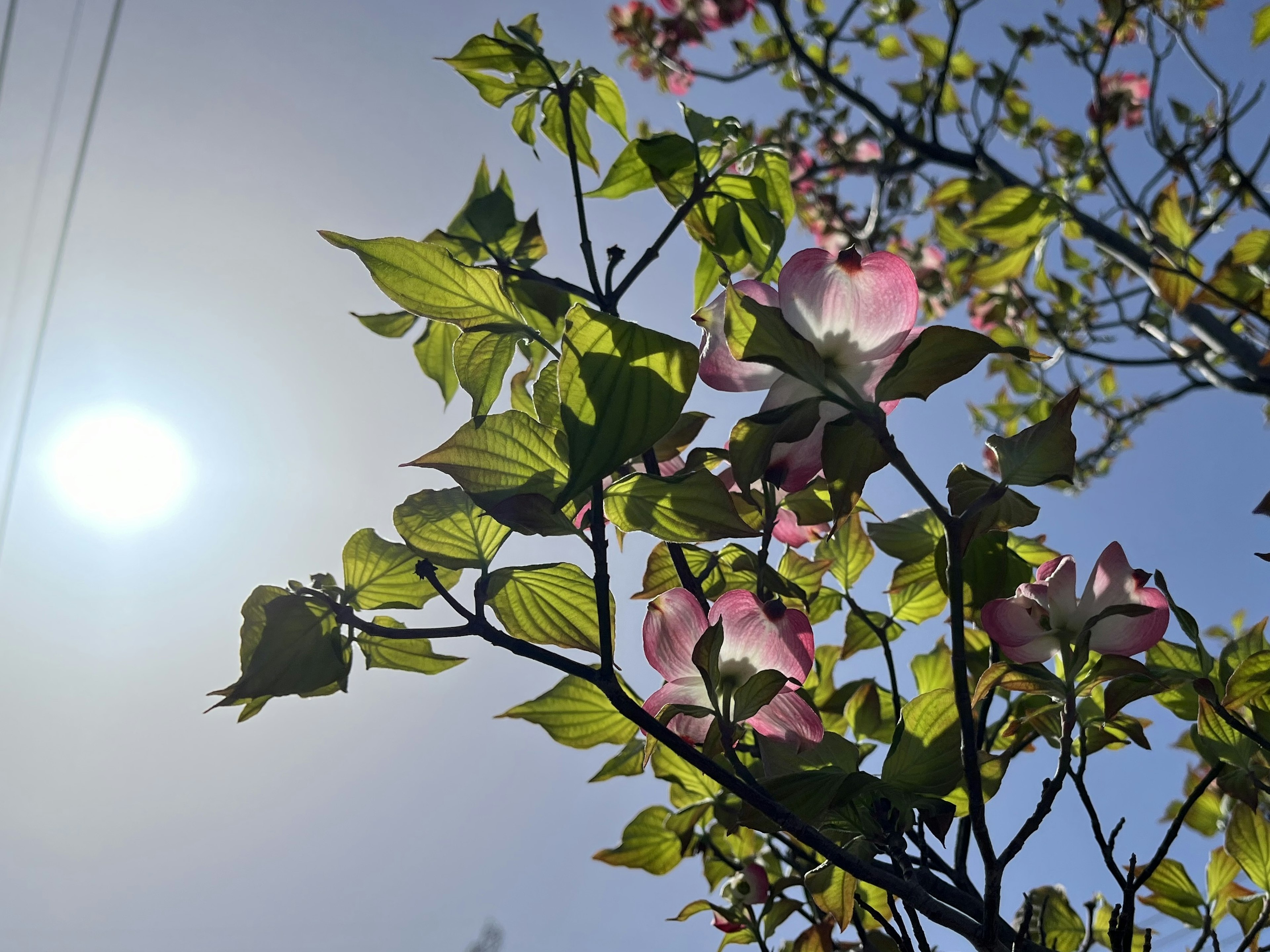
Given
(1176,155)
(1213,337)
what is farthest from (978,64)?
(1213,337)

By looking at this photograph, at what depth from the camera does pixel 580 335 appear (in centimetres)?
22

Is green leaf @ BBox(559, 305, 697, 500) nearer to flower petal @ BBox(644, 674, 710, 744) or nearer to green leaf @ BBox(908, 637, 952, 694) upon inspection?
flower petal @ BBox(644, 674, 710, 744)

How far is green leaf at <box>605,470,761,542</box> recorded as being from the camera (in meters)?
0.25

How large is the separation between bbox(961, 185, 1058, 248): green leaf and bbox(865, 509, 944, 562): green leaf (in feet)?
0.99

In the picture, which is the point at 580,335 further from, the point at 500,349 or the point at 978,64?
the point at 978,64

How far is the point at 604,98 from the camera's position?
16.7 inches

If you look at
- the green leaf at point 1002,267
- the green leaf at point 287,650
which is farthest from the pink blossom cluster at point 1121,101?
the green leaf at point 287,650

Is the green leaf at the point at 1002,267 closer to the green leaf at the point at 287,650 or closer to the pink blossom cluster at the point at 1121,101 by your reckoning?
the green leaf at the point at 287,650

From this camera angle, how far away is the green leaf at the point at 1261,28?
25.7 inches

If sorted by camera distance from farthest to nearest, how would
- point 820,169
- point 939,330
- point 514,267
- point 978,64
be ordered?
1. point 820,169
2. point 978,64
3. point 514,267
4. point 939,330

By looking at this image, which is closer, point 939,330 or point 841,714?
point 939,330

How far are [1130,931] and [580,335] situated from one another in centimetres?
28

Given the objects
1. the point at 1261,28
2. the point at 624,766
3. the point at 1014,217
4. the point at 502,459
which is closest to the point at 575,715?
the point at 624,766

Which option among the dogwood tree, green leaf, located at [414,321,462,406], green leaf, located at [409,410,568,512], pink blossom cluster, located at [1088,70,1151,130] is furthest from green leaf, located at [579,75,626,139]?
pink blossom cluster, located at [1088,70,1151,130]
